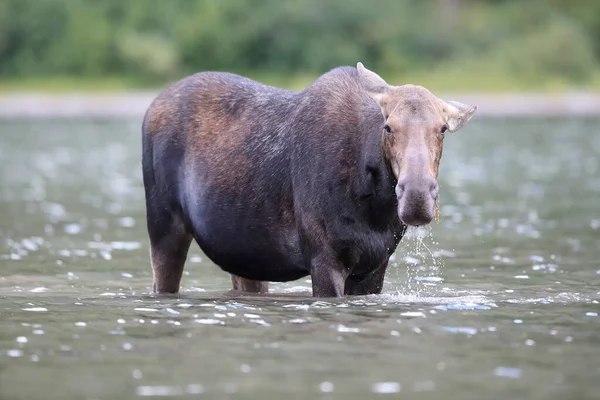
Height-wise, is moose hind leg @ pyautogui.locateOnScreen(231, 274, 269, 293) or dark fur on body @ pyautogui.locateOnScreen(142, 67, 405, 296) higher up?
dark fur on body @ pyautogui.locateOnScreen(142, 67, 405, 296)

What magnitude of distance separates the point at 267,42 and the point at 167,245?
49.7m

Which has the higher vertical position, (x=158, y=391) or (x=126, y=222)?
(x=126, y=222)

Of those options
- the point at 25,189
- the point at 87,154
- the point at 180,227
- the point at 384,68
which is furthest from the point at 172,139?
the point at 384,68

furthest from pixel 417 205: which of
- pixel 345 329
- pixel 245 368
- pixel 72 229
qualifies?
pixel 72 229

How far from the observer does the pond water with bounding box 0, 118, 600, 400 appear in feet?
25.8

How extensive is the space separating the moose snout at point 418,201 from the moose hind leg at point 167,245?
2.95 meters

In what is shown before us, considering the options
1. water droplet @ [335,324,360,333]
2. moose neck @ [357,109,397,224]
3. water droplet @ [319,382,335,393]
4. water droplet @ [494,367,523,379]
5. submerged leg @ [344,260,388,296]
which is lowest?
water droplet @ [319,382,335,393]

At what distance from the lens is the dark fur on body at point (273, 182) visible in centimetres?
1016

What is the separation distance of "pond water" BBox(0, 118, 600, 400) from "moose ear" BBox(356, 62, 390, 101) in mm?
1646

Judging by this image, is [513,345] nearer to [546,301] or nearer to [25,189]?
[546,301]

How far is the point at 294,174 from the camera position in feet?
34.5

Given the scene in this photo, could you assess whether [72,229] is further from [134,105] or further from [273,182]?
[134,105]

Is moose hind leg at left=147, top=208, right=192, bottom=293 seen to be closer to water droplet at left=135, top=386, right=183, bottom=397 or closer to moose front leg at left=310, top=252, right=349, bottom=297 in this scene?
moose front leg at left=310, top=252, right=349, bottom=297

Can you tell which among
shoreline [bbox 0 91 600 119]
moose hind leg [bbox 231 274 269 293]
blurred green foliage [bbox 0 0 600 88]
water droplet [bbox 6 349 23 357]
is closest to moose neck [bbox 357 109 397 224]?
moose hind leg [bbox 231 274 269 293]
